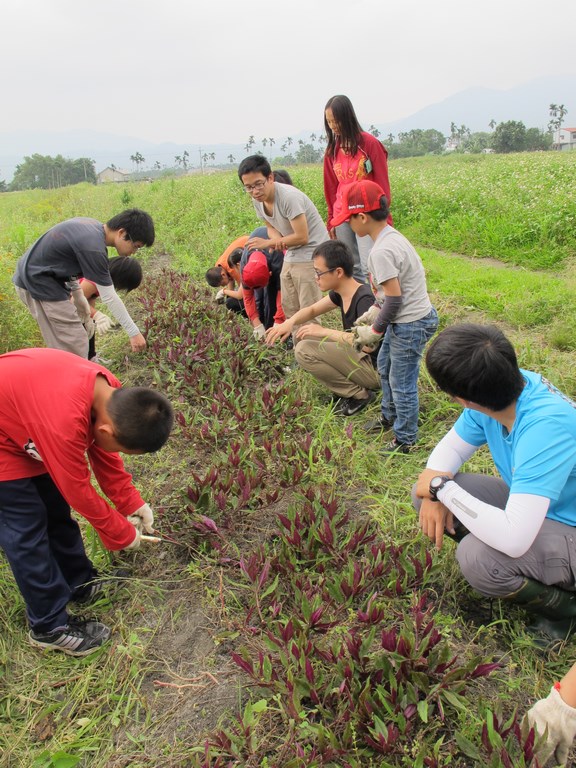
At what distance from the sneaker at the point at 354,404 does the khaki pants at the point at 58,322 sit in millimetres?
2080

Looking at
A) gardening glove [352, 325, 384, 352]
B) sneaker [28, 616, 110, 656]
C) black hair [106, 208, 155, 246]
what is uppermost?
black hair [106, 208, 155, 246]

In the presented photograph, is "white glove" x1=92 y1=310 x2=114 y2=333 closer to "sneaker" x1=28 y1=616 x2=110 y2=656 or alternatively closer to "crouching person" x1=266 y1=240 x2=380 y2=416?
"crouching person" x1=266 y1=240 x2=380 y2=416

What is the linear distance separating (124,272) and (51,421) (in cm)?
267

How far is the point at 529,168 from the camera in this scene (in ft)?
48.4

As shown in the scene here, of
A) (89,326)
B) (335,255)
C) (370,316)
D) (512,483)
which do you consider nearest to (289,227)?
(335,255)

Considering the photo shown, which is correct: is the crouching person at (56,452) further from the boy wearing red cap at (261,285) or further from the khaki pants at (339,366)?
the boy wearing red cap at (261,285)

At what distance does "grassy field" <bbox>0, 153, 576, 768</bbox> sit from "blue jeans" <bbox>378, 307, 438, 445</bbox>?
0.19m

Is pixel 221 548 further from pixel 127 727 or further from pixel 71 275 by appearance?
pixel 71 275

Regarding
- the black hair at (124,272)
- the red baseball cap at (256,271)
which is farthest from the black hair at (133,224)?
the red baseball cap at (256,271)

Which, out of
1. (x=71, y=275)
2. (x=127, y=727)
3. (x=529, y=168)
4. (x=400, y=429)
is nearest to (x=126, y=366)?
(x=71, y=275)

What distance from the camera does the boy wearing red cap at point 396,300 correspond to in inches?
124

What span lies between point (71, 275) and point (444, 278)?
13.7ft

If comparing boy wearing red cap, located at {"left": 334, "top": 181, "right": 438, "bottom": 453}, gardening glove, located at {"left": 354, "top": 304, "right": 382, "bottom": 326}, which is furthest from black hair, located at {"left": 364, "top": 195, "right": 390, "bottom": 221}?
gardening glove, located at {"left": 354, "top": 304, "right": 382, "bottom": 326}

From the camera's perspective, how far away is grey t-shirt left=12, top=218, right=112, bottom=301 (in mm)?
3770
